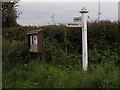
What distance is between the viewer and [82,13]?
23.0 ft

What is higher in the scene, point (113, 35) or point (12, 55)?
point (113, 35)

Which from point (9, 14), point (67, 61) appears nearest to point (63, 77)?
point (67, 61)

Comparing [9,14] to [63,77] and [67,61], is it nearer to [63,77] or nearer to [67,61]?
[67,61]

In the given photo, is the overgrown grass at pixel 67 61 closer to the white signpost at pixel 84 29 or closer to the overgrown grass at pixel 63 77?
the overgrown grass at pixel 63 77

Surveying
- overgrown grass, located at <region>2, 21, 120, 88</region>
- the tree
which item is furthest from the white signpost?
the tree

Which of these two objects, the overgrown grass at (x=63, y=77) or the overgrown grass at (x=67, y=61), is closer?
the overgrown grass at (x=63, y=77)

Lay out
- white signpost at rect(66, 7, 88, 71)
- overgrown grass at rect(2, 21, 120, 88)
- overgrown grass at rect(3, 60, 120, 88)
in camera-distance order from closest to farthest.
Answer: overgrown grass at rect(3, 60, 120, 88), overgrown grass at rect(2, 21, 120, 88), white signpost at rect(66, 7, 88, 71)

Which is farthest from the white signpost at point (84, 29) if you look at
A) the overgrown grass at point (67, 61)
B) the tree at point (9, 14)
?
the tree at point (9, 14)

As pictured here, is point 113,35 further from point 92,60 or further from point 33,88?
point 33,88

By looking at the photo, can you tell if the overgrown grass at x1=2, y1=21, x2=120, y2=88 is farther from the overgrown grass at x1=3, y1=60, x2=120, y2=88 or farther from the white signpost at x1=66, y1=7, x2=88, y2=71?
the white signpost at x1=66, y1=7, x2=88, y2=71

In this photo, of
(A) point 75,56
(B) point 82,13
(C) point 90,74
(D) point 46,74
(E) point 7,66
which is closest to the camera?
(C) point 90,74

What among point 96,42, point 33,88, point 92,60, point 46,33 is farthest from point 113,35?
point 33,88

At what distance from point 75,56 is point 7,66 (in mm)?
2198

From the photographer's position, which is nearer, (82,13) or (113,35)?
(82,13)
